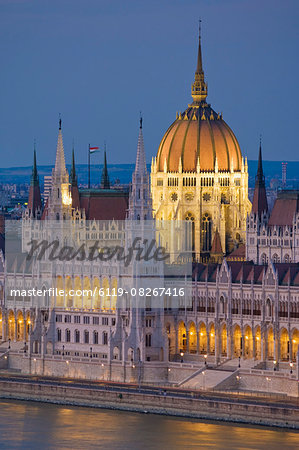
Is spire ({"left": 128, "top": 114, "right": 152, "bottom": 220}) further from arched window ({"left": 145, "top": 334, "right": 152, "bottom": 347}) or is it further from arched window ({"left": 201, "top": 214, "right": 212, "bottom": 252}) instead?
arched window ({"left": 201, "top": 214, "right": 212, "bottom": 252})

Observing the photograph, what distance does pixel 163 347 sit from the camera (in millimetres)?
159000

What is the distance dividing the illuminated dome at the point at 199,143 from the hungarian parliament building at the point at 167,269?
84mm

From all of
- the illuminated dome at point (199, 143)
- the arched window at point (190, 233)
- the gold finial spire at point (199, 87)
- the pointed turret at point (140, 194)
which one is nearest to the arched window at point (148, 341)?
the pointed turret at point (140, 194)

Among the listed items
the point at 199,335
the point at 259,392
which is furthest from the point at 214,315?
the point at 259,392

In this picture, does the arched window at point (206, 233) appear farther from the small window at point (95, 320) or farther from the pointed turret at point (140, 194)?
the pointed turret at point (140, 194)

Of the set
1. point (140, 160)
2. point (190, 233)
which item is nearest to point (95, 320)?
point (140, 160)

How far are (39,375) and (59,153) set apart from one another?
62.7ft

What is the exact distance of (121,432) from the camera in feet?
470

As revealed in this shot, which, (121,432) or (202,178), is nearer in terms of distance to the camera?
(121,432)

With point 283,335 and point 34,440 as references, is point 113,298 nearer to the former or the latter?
point 283,335

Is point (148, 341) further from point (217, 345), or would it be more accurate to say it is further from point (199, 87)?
point (199, 87)

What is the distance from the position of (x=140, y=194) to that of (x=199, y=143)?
24181mm

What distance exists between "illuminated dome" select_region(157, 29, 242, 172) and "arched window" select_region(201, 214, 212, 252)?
14.7 feet

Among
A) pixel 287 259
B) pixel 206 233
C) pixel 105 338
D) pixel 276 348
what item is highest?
pixel 206 233
